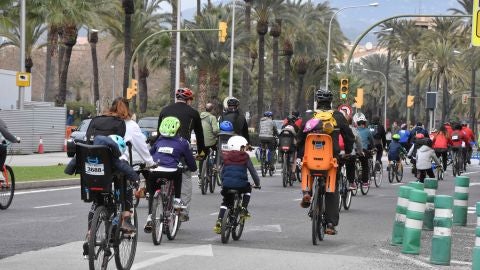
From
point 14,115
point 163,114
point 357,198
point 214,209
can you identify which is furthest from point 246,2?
point 163,114

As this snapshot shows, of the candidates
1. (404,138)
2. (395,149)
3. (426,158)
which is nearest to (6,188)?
(426,158)

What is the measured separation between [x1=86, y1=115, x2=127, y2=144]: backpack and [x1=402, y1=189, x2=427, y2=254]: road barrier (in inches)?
154

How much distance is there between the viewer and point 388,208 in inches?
759

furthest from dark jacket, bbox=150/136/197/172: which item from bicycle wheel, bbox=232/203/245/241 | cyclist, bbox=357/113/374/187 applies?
cyclist, bbox=357/113/374/187

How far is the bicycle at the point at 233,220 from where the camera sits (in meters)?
12.3

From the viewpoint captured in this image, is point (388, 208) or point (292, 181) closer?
point (388, 208)

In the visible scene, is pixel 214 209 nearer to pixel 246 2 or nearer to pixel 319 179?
pixel 319 179

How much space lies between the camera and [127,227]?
9.18 metres

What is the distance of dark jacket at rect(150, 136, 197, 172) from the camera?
12.1 metres

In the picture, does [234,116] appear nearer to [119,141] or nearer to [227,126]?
[227,126]

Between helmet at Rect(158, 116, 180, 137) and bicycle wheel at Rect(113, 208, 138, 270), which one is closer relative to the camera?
bicycle wheel at Rect(113, 208, 138, 270)

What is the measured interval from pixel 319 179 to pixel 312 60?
59812 millimetres

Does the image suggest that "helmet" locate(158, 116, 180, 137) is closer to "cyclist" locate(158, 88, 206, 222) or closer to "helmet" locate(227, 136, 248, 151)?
"cyclist" locate(158, 88, 206, 222)

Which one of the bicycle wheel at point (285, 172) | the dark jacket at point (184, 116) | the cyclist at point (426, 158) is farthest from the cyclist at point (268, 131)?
the dark jacket at point (184, 116)
